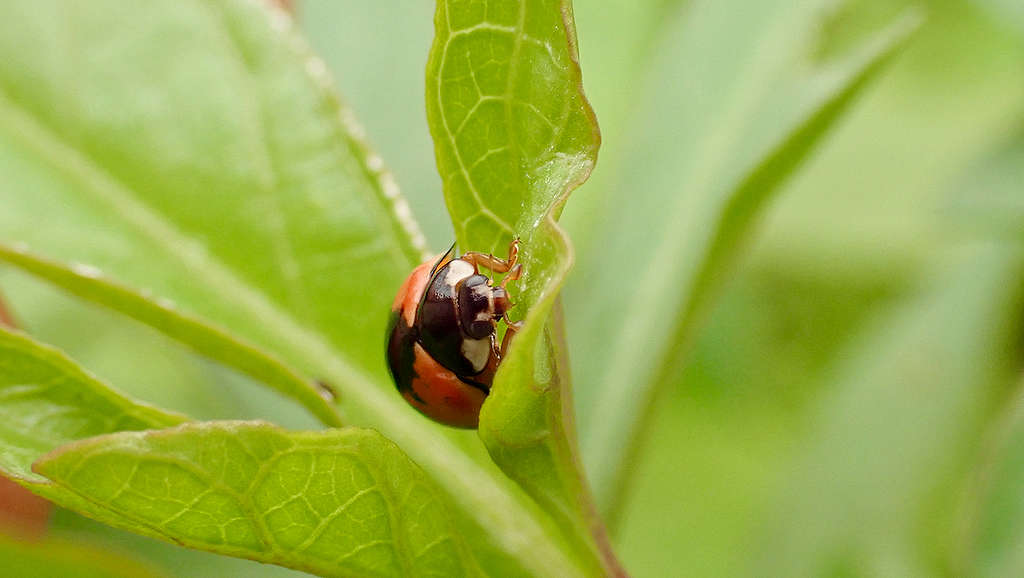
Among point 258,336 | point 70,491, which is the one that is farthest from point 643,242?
point 70,491

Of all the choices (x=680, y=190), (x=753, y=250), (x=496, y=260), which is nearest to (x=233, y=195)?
(x=496, y=260)

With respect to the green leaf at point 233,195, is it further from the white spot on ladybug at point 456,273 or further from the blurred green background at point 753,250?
the blurred green background at point 753,250

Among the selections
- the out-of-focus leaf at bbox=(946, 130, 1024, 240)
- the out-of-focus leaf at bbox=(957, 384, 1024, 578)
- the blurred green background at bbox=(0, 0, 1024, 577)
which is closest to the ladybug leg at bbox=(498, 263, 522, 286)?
the blurred green background at bbox=(0, 0, 1024, 577)

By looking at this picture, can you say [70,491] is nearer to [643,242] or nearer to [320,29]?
[643,242]

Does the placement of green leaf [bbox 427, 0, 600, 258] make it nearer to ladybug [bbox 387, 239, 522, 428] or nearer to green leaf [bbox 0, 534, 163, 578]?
ladybug [bbox 387, 239, 522, 428]

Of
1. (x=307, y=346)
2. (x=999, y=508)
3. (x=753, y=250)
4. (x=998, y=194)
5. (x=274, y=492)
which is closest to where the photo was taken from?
(x=274, y=492)

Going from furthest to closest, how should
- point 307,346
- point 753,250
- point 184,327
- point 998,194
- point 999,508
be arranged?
point 753,250, point 998,194, point 999,508, point 307,346, point 184,327

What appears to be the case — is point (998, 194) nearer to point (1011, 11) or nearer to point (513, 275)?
point (1011, 11)
